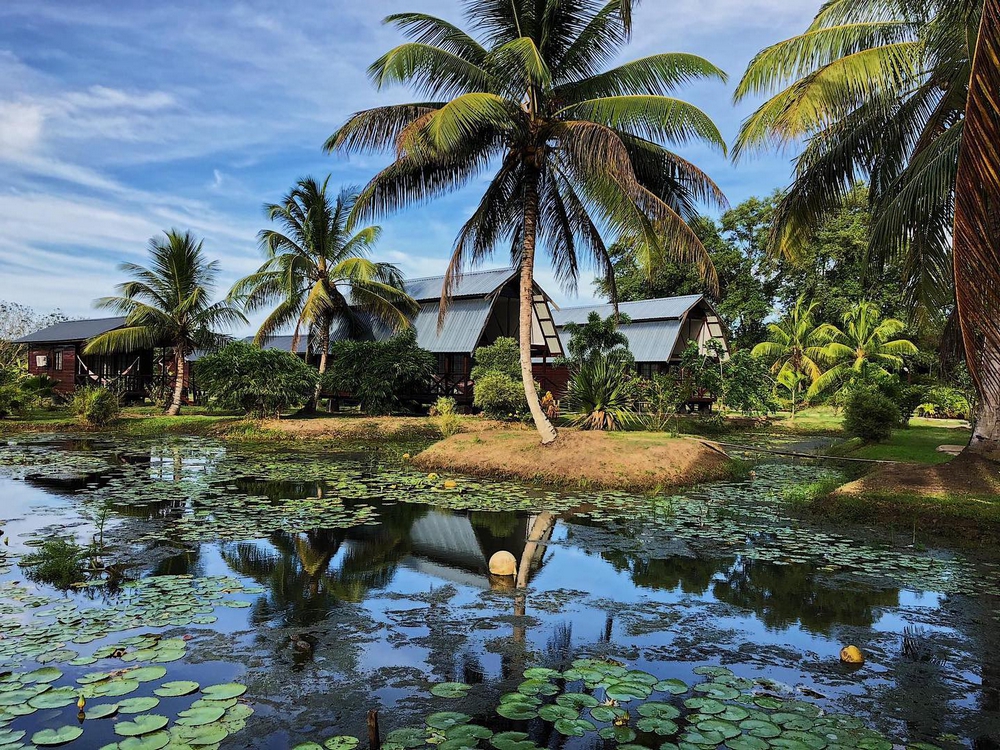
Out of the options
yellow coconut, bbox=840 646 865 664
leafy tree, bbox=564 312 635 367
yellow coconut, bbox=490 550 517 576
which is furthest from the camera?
leafy tree, bbox=564 312 635 367

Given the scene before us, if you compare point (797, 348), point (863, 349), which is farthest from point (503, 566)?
point (797, 348)

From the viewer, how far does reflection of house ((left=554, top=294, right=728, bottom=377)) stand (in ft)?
101

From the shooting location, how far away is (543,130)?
1360 cm

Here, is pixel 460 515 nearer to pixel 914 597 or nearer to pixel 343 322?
pixel 914 597

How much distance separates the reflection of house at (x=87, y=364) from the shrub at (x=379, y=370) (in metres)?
10.8

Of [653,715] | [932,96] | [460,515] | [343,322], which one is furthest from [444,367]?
[653,715]

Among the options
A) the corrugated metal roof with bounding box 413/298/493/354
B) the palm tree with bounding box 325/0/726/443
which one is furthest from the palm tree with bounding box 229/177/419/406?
the palm tree with bounding box 325/0/726/443

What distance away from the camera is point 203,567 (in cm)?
693

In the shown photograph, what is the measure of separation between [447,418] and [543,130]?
10210 mm

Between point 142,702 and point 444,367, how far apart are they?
23188mm

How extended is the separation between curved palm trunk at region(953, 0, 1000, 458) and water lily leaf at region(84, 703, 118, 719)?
6.25 m

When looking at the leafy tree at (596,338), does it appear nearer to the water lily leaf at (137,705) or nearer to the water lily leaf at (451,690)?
the water lily leaf at (451,690)

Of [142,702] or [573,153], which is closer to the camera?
[142,702]

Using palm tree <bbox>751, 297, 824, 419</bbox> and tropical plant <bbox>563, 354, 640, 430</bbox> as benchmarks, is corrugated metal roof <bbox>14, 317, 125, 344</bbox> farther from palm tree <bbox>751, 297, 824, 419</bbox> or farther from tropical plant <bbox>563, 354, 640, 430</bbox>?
palm tree <bbox>751, 297, 824, 419</bbox>
